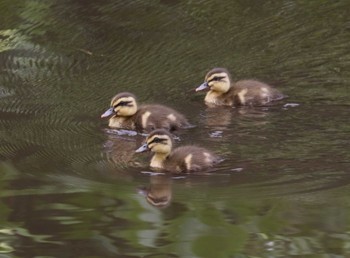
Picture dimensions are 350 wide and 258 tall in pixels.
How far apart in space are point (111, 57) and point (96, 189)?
2.49m

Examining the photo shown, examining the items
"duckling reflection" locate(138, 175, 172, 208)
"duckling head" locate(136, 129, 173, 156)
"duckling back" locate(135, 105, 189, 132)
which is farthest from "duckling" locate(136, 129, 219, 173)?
"duckling back" locate(135, 105, 189, 132)

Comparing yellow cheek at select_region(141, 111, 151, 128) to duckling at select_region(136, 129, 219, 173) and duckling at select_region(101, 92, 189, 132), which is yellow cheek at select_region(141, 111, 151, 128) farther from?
duckling at select_region(136, 129, 219, 173)

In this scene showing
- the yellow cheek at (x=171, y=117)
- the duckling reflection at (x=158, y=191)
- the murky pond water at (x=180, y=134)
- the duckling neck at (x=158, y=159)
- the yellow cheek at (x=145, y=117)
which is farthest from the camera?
the yellow cheek at (x=145, y=117)

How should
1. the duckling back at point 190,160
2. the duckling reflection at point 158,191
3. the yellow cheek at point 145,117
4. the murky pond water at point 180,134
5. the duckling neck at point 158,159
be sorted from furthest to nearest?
1. the yellow cheek at point 145,117
2. the duckling neck at point 158,159
3. the duckling back at point 190,160
4. the duckling reflection at point 158,191
5. the murky pond water at point 180,134

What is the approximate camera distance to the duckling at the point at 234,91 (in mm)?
5785

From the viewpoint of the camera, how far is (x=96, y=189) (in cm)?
434

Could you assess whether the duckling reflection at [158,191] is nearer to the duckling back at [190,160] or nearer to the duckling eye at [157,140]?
the duckling back at [190,160]

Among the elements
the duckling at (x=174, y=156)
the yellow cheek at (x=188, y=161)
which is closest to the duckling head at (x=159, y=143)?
the duckling at (x=174, y=156)

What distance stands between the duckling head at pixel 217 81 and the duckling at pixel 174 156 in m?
0.93

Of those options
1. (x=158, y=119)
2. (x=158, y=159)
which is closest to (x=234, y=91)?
(x=158, y=119)

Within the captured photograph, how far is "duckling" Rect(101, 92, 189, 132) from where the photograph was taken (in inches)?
217

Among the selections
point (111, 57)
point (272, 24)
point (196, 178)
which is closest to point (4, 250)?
point (196, 178)

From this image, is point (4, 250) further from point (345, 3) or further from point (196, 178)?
point (345, 3)

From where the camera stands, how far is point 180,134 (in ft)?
17.8
